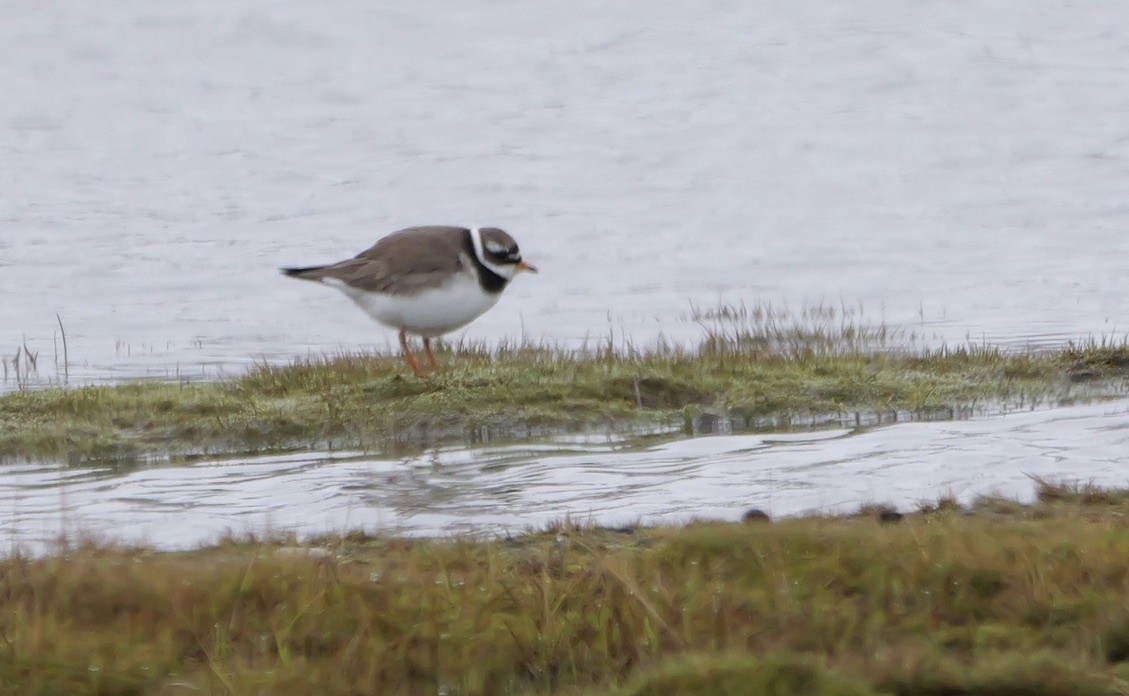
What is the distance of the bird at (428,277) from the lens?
1195 centimetres

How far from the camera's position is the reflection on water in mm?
7883

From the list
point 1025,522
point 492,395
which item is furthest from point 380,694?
point 492,395

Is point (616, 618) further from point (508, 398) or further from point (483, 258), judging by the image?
point (483, 258)

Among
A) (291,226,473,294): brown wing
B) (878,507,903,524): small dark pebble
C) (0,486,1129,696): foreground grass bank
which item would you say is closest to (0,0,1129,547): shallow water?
(878,507,903,524): small dark pebble

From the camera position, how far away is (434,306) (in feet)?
39.2

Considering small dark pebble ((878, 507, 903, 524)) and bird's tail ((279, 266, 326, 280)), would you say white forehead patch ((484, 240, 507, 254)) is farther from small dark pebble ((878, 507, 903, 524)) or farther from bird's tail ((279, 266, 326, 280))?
small dark pebble ((878, 507, 903, 524))

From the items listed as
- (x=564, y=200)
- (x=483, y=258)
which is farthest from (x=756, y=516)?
(x=564, y=200)

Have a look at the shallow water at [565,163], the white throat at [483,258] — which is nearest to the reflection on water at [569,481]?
the white throat at [483,258]

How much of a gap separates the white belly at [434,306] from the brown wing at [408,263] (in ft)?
0.22

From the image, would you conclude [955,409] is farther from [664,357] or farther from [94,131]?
[94,131]

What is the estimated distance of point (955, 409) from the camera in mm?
10938

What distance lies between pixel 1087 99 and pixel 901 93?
4.34 m

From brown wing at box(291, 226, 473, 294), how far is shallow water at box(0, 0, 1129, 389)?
3201 mm

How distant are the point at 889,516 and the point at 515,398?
418 centimetres
